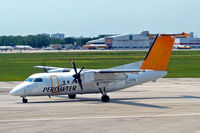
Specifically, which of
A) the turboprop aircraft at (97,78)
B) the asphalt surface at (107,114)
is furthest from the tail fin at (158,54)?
the asphalt surface at (107,114)

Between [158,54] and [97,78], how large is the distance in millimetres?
6251

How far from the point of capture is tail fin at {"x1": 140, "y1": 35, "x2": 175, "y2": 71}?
115 feet

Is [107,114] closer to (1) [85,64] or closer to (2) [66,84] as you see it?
(2) [66,84]

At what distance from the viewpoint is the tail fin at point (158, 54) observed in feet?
115

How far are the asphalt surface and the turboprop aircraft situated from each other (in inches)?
38.8

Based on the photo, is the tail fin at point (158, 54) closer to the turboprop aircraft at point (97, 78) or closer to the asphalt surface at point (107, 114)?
the turboprop aircraft at point (97, 78)

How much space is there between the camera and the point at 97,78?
32969 mm

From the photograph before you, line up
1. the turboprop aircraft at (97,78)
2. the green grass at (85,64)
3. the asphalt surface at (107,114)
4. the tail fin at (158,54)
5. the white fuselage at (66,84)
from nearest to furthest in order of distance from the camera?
1. the asphalt surface at (107,114)
2. the white fuselage at (66,84)
3. the turboprop aircraft at (97,78)
4. the tail fin at (158,54)
5. the green grass at (85,64)

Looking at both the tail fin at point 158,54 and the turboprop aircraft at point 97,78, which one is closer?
the turboprop aircraft at point 97,78

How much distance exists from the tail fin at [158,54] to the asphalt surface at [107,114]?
2850 millimetres

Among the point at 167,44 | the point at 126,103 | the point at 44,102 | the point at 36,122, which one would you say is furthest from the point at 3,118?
the point at 167,44

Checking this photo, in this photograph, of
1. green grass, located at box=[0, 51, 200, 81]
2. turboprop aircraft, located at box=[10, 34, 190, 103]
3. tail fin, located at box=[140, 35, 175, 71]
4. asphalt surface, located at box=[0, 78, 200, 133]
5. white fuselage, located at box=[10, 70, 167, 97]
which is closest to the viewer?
asphalt surface, located at box=[0, 78, 200, 133]

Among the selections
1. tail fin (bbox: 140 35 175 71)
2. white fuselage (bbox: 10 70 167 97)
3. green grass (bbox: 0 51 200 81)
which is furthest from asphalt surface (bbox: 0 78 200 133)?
green grass (bbox: 0 51 200 81)

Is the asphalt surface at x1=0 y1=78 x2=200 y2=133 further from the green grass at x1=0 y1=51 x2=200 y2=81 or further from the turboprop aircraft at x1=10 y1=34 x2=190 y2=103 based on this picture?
the green grass at x1=0 y1=51 x2=200 y2=81
